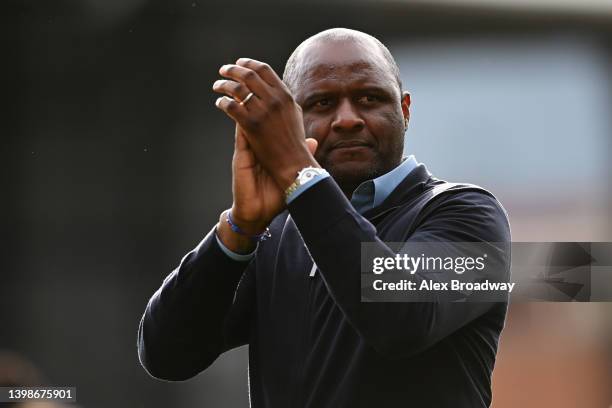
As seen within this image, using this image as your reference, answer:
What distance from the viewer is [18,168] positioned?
4828 mm

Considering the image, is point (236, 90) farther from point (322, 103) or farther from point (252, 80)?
point (322, 103)

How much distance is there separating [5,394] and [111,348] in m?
1.04

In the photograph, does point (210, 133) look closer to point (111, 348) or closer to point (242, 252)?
point (111, 348)

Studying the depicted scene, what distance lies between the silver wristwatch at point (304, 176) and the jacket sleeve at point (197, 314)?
34 centimetres

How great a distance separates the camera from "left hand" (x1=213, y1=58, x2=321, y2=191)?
142 centimetres

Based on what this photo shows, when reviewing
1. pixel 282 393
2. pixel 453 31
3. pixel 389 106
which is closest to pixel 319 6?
pixel 453 31

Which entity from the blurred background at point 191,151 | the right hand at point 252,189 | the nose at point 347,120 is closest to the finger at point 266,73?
the right hand at point 252,189

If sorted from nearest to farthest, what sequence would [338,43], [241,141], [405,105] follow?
[241,141]
[338,43]
[405,105]

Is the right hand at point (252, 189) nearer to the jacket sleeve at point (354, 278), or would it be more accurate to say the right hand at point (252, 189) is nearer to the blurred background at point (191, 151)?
the jacket sleeve at point (354, 278)

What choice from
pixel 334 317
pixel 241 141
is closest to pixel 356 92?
pixel 241 141

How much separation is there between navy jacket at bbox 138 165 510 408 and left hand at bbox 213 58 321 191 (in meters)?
0.07

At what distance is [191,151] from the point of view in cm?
493

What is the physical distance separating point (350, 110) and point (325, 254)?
1.51 ft

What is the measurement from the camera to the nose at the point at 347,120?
5.64 ft
